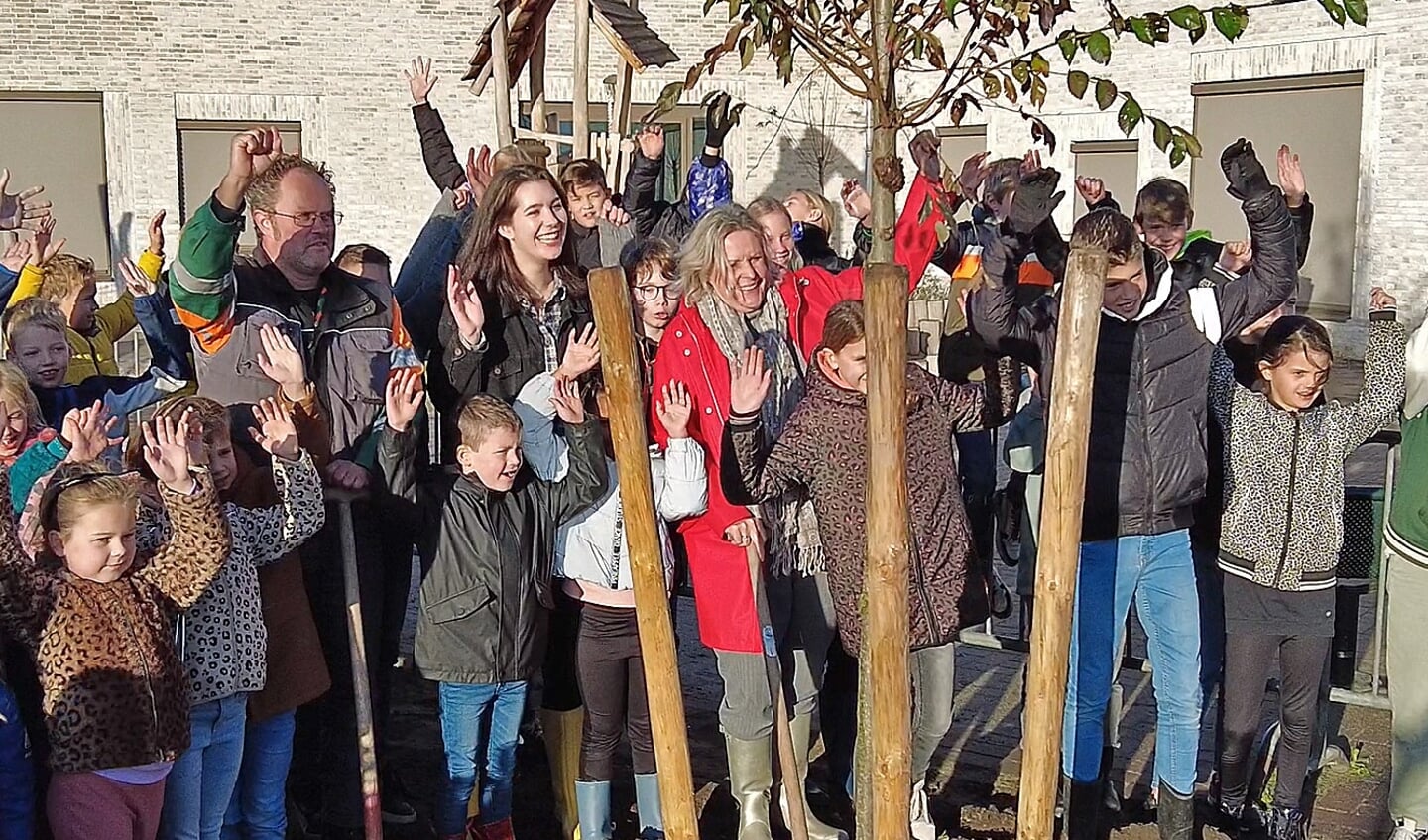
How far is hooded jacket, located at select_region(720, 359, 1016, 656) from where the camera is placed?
4.09 m

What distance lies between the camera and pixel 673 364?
14.6ft

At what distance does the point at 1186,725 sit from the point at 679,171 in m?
18.0

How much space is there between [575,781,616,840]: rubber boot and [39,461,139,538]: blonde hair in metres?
1.71

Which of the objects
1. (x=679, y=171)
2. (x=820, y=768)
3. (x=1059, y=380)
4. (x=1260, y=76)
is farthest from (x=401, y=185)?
(x=1059, y=380)

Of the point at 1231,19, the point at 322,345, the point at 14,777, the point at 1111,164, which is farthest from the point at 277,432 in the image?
the point at 1111,164

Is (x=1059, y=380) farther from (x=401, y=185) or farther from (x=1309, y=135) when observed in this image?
(x=401, y=185)

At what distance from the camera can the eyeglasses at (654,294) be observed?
4830mm

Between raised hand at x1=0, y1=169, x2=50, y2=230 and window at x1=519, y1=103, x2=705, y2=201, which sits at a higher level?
window at x1=519, y1=103, x2=705, y2=201

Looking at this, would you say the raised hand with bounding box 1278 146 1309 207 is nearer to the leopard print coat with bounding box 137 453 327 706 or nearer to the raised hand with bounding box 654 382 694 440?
the raised hand with bounding box 654 382 694 440

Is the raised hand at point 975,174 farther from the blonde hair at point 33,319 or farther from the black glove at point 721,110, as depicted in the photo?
the blonde hair at point 33,319

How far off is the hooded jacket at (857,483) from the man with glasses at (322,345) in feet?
3.74

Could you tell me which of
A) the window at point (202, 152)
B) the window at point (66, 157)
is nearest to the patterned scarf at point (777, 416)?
the window at point (202, 152)

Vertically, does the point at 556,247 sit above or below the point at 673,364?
above

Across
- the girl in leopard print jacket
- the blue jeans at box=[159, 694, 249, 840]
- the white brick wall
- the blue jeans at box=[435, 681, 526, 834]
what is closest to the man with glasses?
the blue jeans at box=[159, 694, 249, 840]
